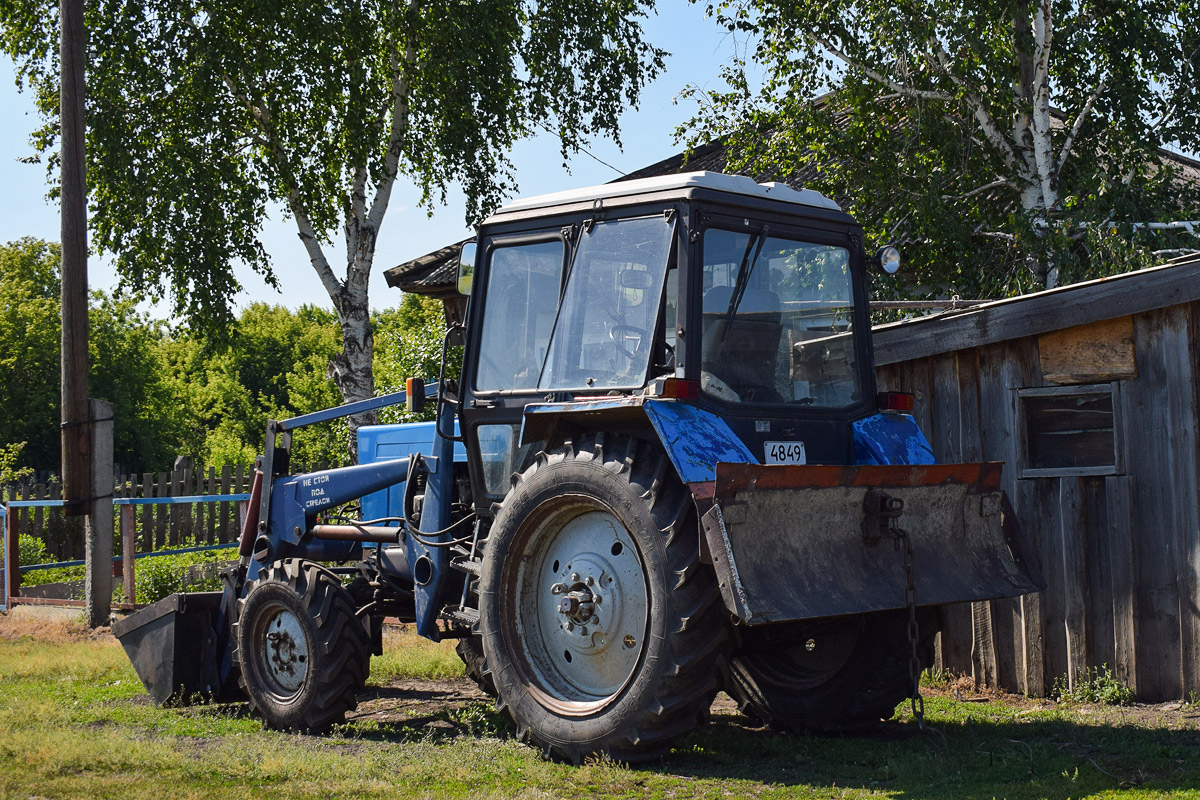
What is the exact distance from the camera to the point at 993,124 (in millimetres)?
12922

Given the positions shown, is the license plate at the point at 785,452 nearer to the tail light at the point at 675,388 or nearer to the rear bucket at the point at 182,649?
the tail light at the point at 675,388

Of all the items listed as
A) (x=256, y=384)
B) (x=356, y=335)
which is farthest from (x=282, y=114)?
(x=256, y=384)

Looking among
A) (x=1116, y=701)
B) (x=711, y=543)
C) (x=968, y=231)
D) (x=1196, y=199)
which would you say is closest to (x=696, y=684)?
(x=711, y=543)

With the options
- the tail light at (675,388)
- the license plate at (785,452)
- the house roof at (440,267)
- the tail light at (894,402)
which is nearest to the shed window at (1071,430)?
the tail light at (894,402)

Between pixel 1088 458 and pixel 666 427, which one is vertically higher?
pixel 666 427

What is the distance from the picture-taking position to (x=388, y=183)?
645 inches

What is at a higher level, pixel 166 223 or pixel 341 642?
pixel 166 223

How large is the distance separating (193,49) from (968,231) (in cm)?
971

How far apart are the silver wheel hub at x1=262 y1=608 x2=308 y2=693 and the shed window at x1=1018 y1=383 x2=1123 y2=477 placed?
4567 mm

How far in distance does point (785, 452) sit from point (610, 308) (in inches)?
44.6

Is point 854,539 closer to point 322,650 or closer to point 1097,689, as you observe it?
point 1097,689

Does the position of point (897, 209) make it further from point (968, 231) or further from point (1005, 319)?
point (1005, 319)

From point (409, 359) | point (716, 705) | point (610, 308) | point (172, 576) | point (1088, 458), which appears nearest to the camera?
point (610, 308)

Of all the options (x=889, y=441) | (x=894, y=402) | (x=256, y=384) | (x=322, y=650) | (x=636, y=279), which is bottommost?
(x=322, y=650)
